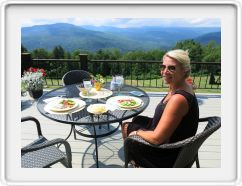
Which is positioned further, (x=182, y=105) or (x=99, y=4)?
(x=99, y=4)

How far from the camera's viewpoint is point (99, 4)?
203 cm

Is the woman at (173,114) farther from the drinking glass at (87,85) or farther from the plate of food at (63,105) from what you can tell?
the drinking glass at (87,85)

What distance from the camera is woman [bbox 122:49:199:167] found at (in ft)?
5.86

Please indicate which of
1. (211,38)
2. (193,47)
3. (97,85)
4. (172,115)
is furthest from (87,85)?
(193,47)

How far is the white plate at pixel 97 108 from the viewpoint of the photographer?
2.29 m

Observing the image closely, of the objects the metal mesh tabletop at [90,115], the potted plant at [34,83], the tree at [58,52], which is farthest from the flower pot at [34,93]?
the tree at [58,52]

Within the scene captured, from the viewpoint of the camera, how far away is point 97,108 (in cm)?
235

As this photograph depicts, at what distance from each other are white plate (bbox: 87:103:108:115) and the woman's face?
0.71 metres

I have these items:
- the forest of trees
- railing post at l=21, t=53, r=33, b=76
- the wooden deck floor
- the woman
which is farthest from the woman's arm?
railing post at l=21, t=53, r=33, b=76

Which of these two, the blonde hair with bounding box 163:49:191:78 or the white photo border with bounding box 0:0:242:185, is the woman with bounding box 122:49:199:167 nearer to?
the blonde hair with bounding box 163:49:191:78
